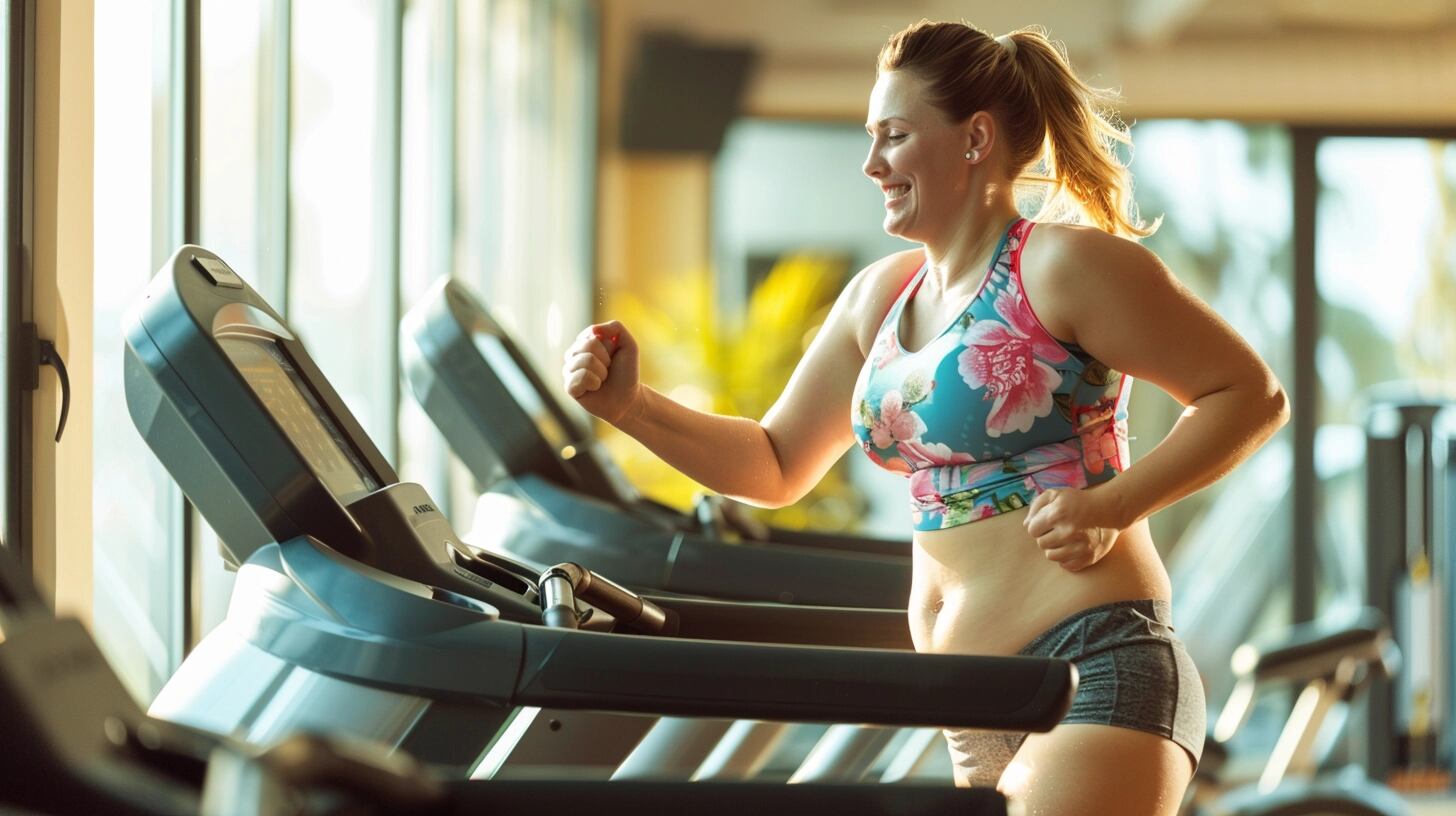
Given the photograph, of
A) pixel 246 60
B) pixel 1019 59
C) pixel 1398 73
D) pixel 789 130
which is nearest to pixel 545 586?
pixel 1019 59

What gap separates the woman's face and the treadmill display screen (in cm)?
59

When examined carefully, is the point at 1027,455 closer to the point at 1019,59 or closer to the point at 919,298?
the point at 919,298

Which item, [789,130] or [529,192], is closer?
[529,192]

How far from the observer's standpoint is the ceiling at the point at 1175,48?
5871 mm

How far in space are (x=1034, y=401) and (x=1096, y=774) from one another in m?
0.34

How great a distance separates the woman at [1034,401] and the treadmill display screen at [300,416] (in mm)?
239

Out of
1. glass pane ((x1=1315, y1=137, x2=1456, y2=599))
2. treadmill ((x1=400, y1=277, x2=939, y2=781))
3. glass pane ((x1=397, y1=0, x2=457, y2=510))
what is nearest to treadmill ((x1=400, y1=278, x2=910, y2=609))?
treadmill ((x1=400, y1=277, x2=939, y2=781))

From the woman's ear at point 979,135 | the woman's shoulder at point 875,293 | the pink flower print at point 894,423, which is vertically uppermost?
the woman's ear at point 979,135

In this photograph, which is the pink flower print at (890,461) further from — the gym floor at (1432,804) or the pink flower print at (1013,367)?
the gym floor at (1432,804)

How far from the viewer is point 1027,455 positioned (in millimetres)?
1470

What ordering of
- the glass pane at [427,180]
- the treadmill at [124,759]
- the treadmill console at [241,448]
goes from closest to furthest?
the treadmill at [124,759], the treadmill console at [241,448], the glass pane at [427,180]

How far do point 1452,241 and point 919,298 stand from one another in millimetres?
5083

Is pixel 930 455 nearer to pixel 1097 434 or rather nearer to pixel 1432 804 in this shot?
pixel 1097 434

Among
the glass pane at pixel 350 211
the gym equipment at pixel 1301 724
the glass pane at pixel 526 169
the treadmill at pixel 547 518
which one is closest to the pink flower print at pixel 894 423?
the treadmill at pixel 547 518
